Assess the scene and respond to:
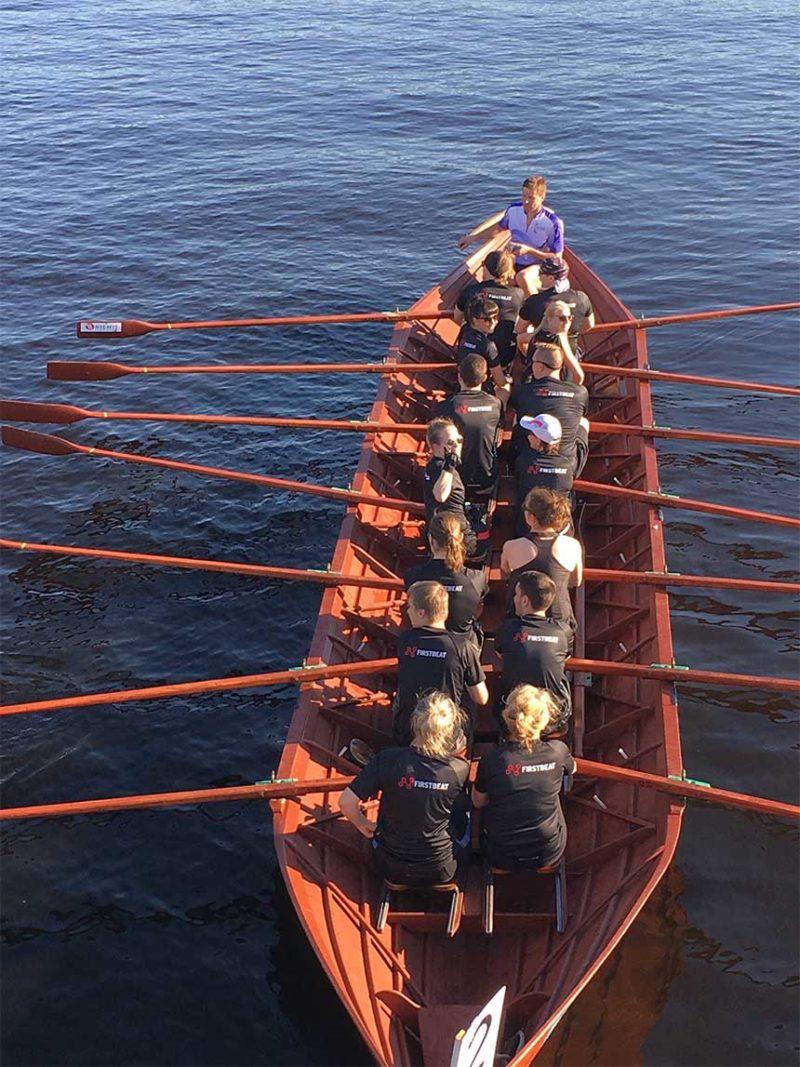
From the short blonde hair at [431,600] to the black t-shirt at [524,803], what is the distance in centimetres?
118

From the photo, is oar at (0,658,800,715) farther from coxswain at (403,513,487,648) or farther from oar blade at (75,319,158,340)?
oar blade at (75,319,158,340)

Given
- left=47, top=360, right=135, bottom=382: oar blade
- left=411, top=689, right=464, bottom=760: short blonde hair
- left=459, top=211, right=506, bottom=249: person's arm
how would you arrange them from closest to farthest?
left=411, top=689, right=464, bottom=760: short blonde hair → left=47, top=360, right=135, bottom=382: oar blade → left=459, top=211, right=506, bottom=249: person's arm

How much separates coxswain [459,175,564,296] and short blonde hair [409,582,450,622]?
8144 mm

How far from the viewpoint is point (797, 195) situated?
84.3 feet

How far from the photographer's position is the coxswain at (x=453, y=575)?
27.9 feet

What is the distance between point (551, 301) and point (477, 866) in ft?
23.4

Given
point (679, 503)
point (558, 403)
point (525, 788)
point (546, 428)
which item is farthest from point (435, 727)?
point (679, 503)

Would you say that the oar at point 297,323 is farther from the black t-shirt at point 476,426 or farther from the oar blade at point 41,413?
the black t-shirt at point 476,426

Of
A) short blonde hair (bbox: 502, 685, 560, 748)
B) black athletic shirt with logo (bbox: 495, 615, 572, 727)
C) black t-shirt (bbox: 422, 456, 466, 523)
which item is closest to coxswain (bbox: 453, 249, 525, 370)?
black t-shirt (bbox: 422, 456, 466, 523)

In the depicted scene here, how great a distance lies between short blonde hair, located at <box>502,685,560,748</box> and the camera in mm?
6992

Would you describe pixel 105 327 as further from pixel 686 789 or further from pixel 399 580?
pixel 686 789

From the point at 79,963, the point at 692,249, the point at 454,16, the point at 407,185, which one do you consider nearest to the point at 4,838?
the point at 79,963

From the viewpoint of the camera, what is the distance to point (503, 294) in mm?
13242

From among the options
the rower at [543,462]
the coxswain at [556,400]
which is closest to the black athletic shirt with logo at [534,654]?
the rower at [543,462]
